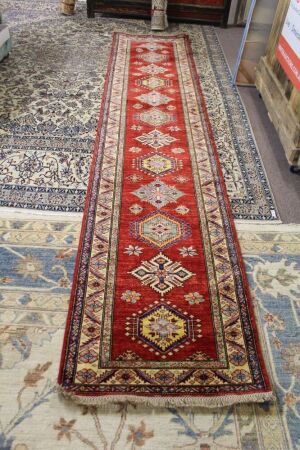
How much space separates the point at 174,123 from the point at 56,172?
111cm

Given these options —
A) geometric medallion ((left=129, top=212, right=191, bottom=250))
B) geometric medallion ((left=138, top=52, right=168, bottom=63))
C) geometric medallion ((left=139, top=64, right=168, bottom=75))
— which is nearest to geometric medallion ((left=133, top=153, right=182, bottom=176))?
geometric medallion ((left=129, top=212, right=191, bottom=250))

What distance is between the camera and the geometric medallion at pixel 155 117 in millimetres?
3408

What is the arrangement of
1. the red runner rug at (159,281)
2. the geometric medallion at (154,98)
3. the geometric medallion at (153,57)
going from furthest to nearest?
the geometric medallion at (153,57) → the geometric medallion at (154,98) → the red runner rug at (159,281)

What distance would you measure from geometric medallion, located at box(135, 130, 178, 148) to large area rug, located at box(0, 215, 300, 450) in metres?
1.12

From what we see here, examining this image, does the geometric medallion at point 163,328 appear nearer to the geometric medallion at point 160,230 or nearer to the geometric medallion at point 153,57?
the geometric medallion at point 160,230

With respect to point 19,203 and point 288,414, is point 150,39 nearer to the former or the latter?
point 19,203

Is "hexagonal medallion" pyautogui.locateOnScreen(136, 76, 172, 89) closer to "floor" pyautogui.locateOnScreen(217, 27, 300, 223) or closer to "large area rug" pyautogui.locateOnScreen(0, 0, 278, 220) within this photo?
"large area rug" pyautogui.locateOnScreen(0, 0, 278, 220)

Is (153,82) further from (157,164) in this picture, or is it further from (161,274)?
(161,274)

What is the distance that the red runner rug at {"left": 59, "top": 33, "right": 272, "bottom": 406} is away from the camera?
5.74 ft

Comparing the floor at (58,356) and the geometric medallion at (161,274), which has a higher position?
the geometric medallion at (161,274)

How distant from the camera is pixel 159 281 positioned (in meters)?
2.15

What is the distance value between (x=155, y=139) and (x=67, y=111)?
2.75 feet

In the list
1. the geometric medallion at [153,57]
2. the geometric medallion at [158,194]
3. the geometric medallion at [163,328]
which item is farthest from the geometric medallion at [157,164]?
the geometric medallion at [153,57]

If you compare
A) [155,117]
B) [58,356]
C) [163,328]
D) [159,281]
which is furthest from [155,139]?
[58,356]
